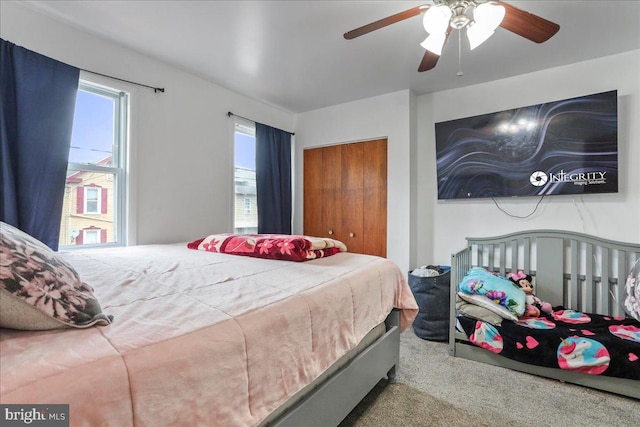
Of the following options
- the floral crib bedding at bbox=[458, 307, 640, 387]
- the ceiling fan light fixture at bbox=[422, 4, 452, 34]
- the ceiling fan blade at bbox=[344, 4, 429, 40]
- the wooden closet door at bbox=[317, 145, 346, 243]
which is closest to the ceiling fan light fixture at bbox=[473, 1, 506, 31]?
the ceiling fan light fixture at bbox=[422, 4, 452, 34]

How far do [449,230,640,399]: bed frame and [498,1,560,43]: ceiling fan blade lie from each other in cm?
154

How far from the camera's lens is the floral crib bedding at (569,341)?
1760mm

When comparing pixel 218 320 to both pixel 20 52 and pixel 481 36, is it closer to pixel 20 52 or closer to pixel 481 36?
pixel 481 36

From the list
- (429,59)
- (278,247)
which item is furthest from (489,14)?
(278,247)

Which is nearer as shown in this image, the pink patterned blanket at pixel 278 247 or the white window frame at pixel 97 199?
the pink patterned blanket at pixel 278 247

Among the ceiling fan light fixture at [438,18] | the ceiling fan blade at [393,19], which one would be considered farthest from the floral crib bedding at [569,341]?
the ceiling fan blade at [393,19]

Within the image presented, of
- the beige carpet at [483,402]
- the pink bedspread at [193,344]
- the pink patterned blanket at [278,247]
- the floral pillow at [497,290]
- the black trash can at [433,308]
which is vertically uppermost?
the pink patterned blanket at [278,247]

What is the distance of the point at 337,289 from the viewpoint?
128cm

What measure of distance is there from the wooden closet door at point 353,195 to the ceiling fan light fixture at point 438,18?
2.02 meters

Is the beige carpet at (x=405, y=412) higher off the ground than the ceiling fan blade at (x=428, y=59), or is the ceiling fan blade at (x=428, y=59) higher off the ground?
the ceiling fan blade at (x=428, y=59)

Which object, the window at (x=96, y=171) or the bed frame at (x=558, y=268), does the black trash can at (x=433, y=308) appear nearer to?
the bed frame at (x=558, y=268)

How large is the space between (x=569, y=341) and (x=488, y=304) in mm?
490

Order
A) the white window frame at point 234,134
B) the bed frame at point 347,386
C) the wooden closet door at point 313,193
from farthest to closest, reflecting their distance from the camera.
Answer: the wooden closet door at point 313,193 → the white window frame at point 234,134 → the bed frame at point 347,386

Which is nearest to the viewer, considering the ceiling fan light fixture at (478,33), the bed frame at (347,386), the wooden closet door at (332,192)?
the bed frame at (347,386)
